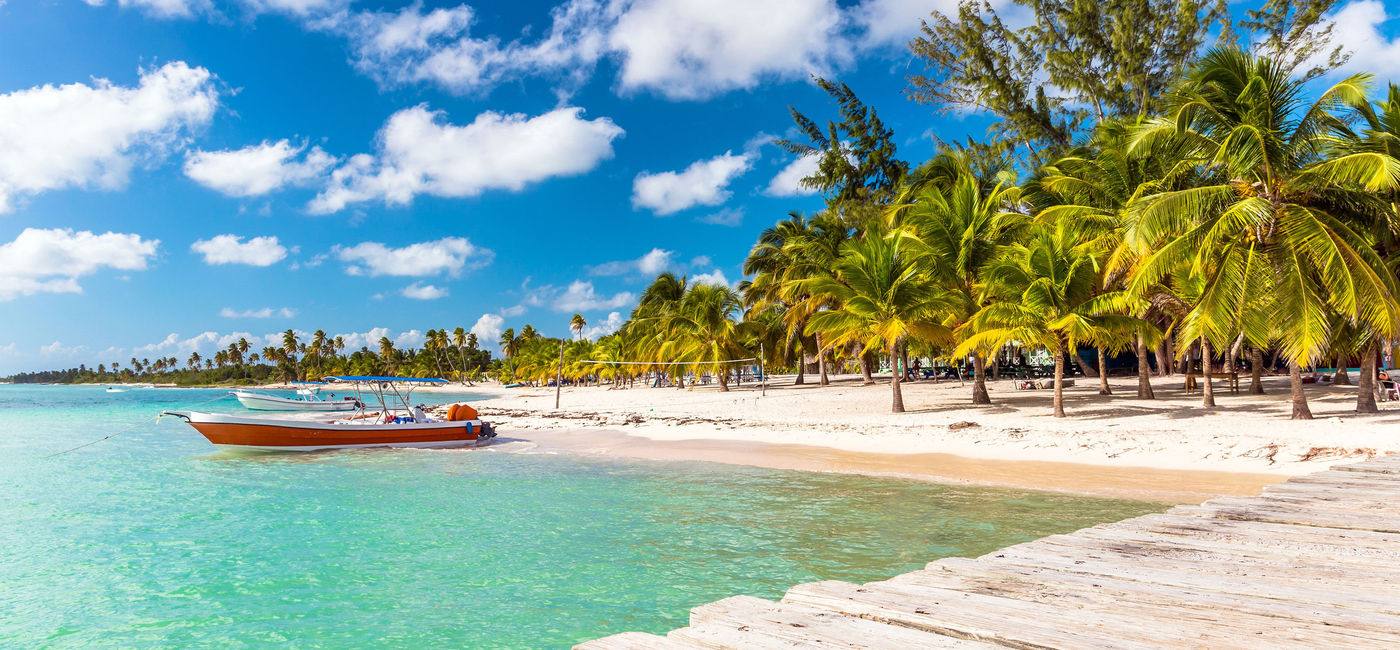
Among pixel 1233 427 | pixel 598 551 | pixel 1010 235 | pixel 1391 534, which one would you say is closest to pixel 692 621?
pixel 1391 534

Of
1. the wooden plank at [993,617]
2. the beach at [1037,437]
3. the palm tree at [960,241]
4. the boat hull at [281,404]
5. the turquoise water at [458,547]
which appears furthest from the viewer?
the boat hull at [281,404]

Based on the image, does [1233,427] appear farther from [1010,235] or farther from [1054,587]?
[1054,587]

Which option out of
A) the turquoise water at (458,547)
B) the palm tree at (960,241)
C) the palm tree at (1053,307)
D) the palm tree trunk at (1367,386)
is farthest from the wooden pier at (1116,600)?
the palm tree at (960,241)

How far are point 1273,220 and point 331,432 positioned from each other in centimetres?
2221

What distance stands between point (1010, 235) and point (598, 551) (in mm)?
19310

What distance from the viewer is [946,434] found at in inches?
609

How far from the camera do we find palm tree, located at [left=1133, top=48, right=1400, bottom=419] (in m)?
11.9

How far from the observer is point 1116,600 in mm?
2719

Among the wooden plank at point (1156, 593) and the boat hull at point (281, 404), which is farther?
the boat hull at point (281, 404)

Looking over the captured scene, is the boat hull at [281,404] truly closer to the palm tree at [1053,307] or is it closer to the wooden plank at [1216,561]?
the palm tree at [1053,307]

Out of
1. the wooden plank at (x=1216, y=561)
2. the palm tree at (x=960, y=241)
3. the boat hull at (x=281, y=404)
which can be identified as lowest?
the boat hull at (x=281, y=404)

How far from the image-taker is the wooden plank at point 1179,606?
2285 millimetres

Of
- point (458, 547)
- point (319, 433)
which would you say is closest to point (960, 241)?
point (458, 547)

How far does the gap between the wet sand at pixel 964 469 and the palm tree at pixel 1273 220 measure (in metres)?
3.83
